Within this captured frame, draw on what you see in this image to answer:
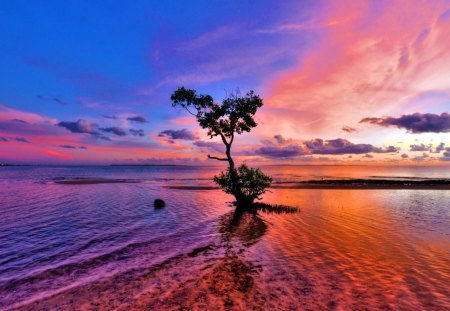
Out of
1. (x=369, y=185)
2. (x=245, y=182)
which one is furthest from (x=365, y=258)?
(x=369, y=185)

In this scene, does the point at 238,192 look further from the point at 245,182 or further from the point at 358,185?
the point at 358,185

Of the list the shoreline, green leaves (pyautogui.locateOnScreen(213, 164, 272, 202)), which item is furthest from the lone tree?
the shoreline

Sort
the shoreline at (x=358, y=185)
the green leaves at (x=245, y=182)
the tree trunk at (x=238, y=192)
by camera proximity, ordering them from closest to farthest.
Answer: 1. the green leaves at (x=245, y=182)
2. the tree trunk at (x=238, y=192)
3. the shoreline at (x=358, y=185)

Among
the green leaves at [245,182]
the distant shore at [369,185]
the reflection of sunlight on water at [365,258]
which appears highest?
the green leaves at [245,182]

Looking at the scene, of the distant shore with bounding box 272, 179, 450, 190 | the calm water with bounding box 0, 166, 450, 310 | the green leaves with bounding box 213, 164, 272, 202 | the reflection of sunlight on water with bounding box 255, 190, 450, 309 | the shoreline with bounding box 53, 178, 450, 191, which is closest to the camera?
the calm water with bounding box 0, 166, 450, 310

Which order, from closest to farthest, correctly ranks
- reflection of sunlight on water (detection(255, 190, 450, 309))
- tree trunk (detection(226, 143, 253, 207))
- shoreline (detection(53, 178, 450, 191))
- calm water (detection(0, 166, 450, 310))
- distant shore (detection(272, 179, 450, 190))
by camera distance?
calm water (detection(0, 166, 450, 310))
reflection of sunlight on water (detection(255, 190, 450, 309))
tree trunk (detection(226, 143, 253, 207))
shoreline (detection(53, 178, 450, 191))
distant shore (detection(272, 179, 450, 190))

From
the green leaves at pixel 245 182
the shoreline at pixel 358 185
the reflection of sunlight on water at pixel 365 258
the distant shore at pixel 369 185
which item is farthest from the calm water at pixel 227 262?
the distant shore at pixel 369 185

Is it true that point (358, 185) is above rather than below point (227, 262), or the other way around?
above

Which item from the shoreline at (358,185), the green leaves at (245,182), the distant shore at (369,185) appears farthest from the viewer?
the distant shore at (369,185)

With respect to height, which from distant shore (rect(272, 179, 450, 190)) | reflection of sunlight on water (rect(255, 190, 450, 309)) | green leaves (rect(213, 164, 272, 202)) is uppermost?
green leaves (rect(213, 164, 272, 202))

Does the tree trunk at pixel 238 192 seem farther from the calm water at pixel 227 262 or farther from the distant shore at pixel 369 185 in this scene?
the distant shore at pixel 369 185

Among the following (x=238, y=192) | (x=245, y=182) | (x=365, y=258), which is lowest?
(x=365, y=258)

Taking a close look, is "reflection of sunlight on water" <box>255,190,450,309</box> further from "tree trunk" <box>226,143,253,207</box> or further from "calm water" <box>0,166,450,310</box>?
"tree trunk" <box>226,143,253,207</box>

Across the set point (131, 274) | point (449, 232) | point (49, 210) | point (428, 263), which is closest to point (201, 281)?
point (131, 274)
